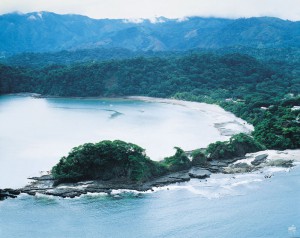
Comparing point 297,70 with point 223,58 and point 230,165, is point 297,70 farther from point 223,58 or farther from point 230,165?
point 230,165

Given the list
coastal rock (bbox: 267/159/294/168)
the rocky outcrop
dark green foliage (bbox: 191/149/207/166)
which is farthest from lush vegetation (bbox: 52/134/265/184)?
coastal rock (bbox: 267/159/294/168)

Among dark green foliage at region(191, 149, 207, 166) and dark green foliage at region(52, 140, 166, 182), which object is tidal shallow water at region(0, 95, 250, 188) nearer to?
dark green foliage at region(52, 140, 166, 182)

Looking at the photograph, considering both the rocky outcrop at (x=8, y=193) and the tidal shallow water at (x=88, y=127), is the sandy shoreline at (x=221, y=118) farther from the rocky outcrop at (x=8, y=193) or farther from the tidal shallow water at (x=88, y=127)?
the rocky outcrop at (x=8, y=193)

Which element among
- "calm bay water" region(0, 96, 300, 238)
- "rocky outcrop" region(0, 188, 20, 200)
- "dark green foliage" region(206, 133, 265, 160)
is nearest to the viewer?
"calm bay water" region(0, 96, 300, 238)

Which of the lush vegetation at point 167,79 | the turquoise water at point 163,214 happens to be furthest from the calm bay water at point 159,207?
the lush vegetation at point 167,79

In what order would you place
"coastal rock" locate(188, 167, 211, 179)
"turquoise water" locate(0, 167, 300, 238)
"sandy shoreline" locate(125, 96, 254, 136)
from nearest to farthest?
"turquoise water" locate(0, 167, 300, 238) < "coastal rock" locate(188, 167, 211, 179) < "sandy shoreline" locate(125, 96, 254, 136)

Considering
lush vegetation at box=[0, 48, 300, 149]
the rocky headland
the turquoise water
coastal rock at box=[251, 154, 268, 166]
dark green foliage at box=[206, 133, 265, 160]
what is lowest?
the turquoise water
